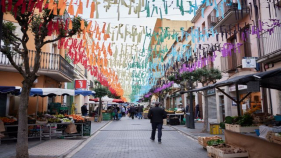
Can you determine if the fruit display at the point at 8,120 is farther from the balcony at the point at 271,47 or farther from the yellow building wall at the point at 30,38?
the balcony at the point at 271,47

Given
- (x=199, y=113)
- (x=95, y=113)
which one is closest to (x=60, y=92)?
(x=95, y=113)

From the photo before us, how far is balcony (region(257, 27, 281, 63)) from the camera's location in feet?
42.2

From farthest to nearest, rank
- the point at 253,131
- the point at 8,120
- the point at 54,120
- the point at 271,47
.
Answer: the point at 271,47
the point at 54,120
the point at 8,120
the point at 253,131

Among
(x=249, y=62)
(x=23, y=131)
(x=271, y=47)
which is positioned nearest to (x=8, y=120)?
(x=23, y=131)

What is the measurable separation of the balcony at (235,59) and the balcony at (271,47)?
77.6 inches

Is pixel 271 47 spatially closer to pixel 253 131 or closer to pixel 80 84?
pixel 253 131

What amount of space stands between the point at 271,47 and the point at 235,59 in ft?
14.2

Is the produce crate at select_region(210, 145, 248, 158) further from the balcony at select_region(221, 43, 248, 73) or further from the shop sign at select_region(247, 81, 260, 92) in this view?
the balcony at select_region(221, 43, 248, 73)

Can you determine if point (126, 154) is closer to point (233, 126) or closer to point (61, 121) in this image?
point (233, 126)

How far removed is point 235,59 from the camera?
18078mm

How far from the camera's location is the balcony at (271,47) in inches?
507

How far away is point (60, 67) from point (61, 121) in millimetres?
6662

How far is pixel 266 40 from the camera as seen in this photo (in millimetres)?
14336

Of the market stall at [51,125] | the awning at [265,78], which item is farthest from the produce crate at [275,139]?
the market stall at [51,125]
